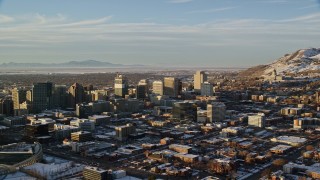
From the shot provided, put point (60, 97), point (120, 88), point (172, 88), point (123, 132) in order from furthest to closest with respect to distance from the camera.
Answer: point (172, 88) → point (120, 88) → point (60, 97) → point (123, 132)

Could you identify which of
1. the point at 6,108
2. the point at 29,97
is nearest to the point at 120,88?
the point at 29,97

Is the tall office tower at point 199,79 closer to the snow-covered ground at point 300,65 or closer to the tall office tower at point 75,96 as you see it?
the tall office tower at point 75,96

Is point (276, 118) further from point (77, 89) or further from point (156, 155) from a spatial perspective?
point (77, 89)

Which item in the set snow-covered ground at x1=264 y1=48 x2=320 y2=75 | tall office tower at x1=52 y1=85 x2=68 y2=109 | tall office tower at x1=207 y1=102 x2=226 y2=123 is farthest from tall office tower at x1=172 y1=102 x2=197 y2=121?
snow-covered ground at x1=264 y1=48 x2=320 y2=75

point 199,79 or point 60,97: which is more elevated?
point 199,79

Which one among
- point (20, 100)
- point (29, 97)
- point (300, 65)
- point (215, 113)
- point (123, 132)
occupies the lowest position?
point (123, 132)

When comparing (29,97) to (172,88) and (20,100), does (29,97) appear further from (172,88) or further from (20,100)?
(172,88)

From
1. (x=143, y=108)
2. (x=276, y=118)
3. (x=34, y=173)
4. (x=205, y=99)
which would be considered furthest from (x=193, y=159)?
(x=205, y=99)

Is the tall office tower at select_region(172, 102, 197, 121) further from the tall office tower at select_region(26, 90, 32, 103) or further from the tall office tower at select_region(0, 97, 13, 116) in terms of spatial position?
the tall office tower at select_region(0, 97, 13, 116)
